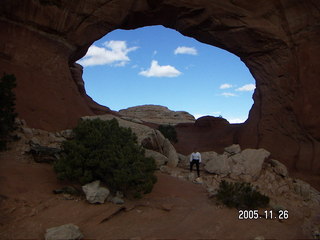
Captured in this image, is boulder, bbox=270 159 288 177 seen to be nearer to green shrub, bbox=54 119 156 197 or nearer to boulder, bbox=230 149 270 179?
boulder, bbox=230 149 270 179

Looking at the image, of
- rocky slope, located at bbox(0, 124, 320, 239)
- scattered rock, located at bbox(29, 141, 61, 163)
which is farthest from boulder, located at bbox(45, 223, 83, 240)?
scattered rock, located at bbox(29, 141, 61, 163)

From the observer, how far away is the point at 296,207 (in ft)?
34.2

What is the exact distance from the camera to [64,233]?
5852mm

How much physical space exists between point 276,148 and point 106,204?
12.1m

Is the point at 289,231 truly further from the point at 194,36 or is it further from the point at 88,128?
the point at 194,36

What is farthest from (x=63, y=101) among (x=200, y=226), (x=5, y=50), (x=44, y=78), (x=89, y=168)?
(x=200, y=226)

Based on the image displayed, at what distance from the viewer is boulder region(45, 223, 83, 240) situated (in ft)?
18.9

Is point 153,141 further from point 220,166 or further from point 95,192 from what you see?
point 95,192

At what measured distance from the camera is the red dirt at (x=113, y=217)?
6.40 m

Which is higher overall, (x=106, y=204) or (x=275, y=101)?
(x=275, y=101)
